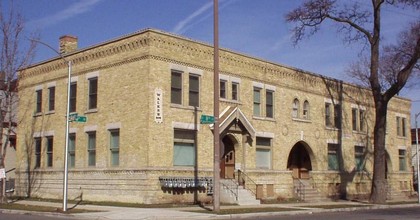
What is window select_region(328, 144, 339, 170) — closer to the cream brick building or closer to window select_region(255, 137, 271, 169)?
the cream brick building

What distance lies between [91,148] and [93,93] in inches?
123

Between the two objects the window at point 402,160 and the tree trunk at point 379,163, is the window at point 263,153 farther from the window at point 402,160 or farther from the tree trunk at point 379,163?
the window at point 402,160

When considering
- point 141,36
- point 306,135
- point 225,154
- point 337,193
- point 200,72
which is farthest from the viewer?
point 337,193

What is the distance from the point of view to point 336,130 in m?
43.2

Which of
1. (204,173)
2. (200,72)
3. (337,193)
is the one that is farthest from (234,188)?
(337,193)

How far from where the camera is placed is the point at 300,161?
137 feet

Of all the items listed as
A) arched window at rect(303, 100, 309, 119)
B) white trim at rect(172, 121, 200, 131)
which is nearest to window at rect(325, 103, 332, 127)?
arched window at rect(303, 100, 309, 119)

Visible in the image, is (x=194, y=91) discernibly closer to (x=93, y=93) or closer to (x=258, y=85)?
(x=258, y=85)

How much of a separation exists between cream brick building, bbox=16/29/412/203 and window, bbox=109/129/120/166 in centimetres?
8

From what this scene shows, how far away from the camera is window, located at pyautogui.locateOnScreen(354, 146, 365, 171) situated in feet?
149

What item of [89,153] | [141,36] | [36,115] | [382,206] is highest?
[141,36]

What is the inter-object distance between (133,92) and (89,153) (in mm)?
5075

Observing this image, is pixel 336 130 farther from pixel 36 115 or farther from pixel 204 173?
pixel 36 115

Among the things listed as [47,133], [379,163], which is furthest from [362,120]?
[47,133]
